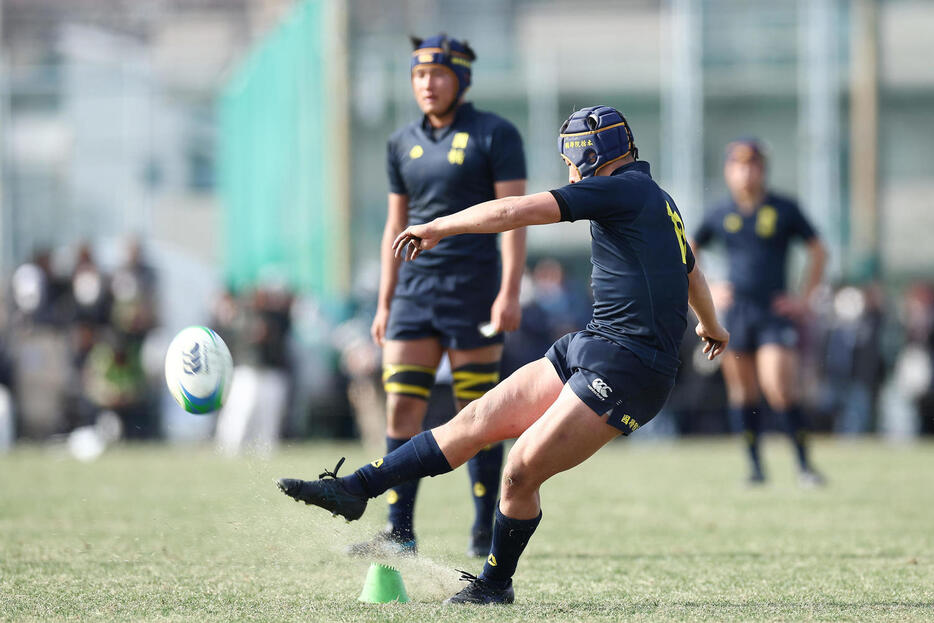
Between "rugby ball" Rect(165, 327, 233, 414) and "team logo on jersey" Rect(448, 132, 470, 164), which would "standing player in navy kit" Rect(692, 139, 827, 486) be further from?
"rugby ball" Rect(165, 327, 233, 414)

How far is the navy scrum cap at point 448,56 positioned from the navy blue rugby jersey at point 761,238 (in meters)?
4.43

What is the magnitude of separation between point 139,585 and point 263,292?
11130 millimetres

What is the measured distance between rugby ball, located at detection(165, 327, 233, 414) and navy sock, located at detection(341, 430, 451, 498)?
3.77 ft

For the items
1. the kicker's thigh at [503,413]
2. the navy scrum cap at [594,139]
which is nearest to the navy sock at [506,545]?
the kicker's thigh at [503,413]

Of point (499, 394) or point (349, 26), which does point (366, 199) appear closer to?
point (349, 26)

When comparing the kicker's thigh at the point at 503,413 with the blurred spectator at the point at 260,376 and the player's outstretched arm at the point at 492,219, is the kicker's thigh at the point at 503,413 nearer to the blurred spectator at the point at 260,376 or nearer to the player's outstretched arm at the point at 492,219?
the player's outstretched arm at the point at 492,219

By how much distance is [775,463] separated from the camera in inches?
563

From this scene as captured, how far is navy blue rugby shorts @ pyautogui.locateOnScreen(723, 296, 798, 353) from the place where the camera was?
1123 centimetres

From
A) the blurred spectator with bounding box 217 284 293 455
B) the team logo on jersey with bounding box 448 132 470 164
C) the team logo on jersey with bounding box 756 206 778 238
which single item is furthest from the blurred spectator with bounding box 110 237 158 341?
the team logo on jersey with bounding box 448 132 470 164

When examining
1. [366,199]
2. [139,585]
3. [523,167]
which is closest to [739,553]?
[523,167]

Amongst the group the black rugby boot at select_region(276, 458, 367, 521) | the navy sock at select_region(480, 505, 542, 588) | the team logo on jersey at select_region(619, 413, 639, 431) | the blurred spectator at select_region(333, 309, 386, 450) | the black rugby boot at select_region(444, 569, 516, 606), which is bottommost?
the blurred spectator at select_region(333, 309, 386, 450)

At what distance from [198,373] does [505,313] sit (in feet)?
5.28

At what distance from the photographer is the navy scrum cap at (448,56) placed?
741cm

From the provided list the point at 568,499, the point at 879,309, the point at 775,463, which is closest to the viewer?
the point at 568,499
